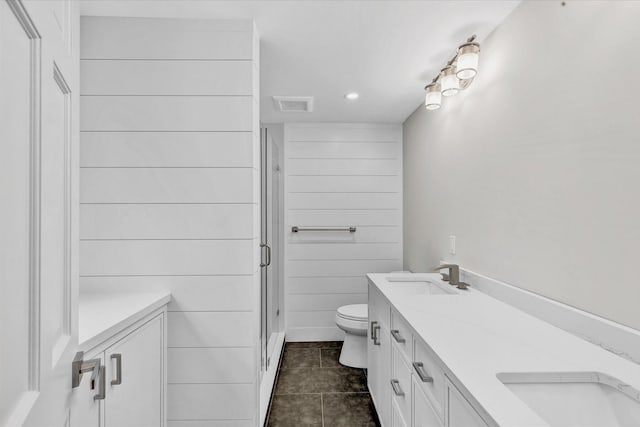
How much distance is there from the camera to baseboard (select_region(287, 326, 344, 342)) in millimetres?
3285

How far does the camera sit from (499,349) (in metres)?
0.97

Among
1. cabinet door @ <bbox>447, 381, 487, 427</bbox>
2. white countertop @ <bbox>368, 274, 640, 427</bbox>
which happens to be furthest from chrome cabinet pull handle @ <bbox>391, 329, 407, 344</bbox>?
cabinet door @ <bbox>447, 381, 487, 427</bbox>

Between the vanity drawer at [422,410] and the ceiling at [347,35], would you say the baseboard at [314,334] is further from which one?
the ceiling at [347,35]

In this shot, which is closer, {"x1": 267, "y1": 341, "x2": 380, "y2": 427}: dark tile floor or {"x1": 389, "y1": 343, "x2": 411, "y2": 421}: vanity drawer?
{"x1": 389, "y1": 343, "x2": 411, "y2": 421}: vanity drawer

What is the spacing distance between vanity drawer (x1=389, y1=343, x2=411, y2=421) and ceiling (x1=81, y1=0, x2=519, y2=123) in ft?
5.22

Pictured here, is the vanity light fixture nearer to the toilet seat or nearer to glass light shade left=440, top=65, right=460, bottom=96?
glass light shade left=440, top=65, right=460, bottom=96

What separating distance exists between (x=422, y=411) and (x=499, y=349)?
367 mm

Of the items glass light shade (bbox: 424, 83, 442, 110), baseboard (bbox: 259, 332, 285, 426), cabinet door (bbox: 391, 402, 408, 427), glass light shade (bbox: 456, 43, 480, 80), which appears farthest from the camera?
glass light shade (bbox: 424, 83, 442, 110)

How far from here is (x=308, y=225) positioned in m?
3.29

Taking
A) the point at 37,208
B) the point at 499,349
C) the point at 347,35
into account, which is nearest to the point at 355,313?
the point at 499,349

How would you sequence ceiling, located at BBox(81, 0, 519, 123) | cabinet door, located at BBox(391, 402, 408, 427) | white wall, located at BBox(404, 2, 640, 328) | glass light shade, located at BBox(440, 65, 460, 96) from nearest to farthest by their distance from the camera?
white wall, located at BBox(404, 2, 640, 328) → cabinet door, located at BBox(391, 402, 408, 427) → ceiling, located at BBox(81, 0, 519, 123) → glass light shade, located at BBox(440, 65, 460, 96)

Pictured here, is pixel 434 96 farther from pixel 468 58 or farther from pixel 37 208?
pixel 37 208

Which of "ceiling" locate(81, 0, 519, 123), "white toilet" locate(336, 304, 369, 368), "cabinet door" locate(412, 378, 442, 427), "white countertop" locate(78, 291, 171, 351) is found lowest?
"white toilet" locate(336, 304, 369, 368)

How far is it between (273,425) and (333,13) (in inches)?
90.4
